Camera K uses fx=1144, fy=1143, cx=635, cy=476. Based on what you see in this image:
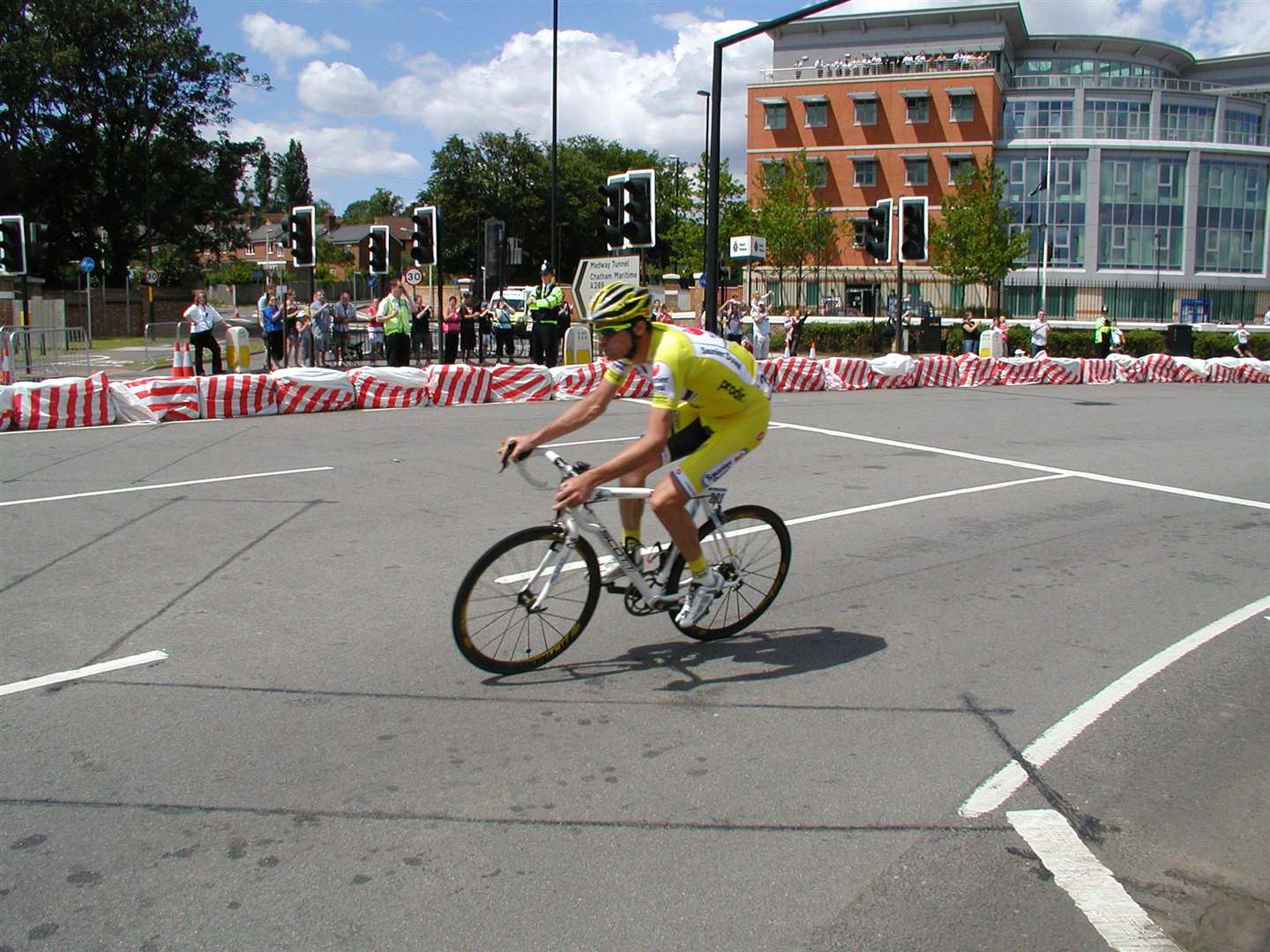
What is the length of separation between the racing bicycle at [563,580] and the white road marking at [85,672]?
161 cm

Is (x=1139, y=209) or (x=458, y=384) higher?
(x=1139, y=209)

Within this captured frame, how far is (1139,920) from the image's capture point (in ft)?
11.1

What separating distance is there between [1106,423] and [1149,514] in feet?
26.5

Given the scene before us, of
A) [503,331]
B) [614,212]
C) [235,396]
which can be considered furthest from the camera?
[503,331]

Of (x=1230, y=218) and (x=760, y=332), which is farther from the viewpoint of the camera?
(x=1230, y=218)

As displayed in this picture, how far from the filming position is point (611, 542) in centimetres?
538

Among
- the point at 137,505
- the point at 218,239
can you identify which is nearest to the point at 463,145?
the point at 218,239

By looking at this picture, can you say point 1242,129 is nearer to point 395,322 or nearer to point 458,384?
point 395,322

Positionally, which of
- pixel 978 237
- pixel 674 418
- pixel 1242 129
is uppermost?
pixel 1242 129

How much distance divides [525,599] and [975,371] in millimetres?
22270

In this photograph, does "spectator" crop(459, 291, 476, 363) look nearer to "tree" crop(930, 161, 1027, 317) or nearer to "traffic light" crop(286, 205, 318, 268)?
"traffic light" crop(286, 205, 318, 268)

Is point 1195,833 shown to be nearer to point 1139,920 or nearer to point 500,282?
point 1139,920

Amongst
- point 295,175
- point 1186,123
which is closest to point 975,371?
point 1186,123

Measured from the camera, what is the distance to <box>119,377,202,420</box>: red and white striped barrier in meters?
15.5
